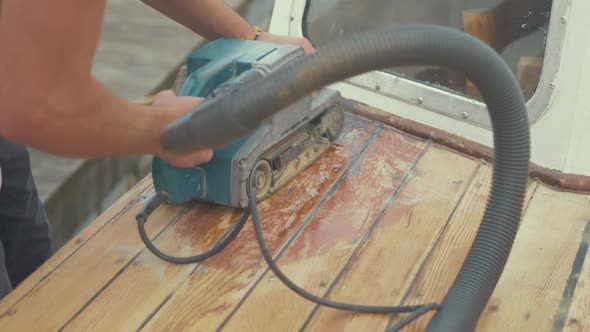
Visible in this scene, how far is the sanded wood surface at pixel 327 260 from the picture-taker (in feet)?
5.02

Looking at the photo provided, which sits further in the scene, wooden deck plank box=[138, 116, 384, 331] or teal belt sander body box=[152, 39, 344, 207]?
teal belt sander body box=[152, 39, 344, 207]

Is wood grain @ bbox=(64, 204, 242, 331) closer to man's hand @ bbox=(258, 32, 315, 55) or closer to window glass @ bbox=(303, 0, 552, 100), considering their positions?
man's hand @ bbox=(258, 32, 315, 55)

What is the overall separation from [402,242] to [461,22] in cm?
76

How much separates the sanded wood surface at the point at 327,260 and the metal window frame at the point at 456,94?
0.58ft

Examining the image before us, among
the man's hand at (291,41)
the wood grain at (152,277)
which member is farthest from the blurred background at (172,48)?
the wood grain at (152,277)

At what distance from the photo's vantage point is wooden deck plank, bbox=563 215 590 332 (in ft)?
4.99

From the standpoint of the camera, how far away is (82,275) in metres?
1.64

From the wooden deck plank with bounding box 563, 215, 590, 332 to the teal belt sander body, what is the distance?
0.75 m

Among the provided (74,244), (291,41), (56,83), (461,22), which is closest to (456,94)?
(461,22)

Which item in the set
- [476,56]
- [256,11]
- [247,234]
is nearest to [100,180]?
[256,11]

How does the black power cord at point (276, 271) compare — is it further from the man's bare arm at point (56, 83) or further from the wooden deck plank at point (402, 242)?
the man's bare arm at point (56, 83)

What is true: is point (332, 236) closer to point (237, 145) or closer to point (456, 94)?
point (237, 145)

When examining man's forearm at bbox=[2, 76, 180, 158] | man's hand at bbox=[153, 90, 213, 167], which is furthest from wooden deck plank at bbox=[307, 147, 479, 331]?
man's forearm at bbox=[2, 76, 180, 158]

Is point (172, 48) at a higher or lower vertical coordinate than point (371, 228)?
lower
